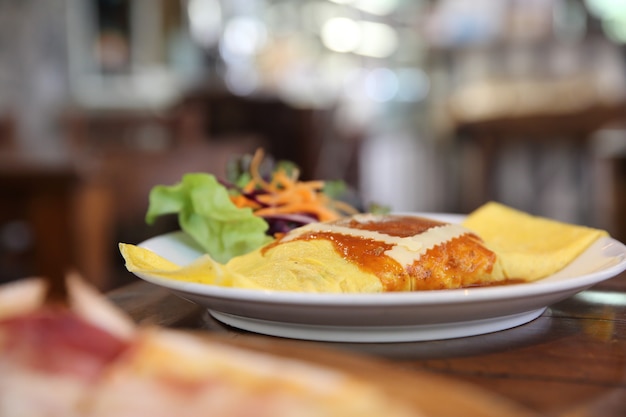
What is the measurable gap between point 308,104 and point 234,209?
4816 mm

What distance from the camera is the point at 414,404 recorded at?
0.36 m

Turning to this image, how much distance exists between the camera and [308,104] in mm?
5855

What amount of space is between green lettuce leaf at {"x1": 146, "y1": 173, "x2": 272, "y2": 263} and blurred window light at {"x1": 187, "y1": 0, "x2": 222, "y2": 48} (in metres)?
7.01

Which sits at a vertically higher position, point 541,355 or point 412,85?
point 412,85

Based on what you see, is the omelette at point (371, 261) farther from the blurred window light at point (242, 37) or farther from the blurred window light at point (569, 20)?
the blurred window light at point (242, 37)

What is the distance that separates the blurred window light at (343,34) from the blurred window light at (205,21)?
7.03 feet

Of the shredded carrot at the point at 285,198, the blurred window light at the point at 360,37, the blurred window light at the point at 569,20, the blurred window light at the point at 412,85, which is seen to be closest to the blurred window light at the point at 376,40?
the blurred window light at the point at 360,37

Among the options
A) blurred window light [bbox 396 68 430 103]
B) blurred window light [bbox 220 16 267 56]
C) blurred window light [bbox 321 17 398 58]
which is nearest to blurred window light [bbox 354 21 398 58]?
blurred window light [bbox 321 17 398 58]

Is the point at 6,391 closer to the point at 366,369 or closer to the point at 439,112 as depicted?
the point at 366,369

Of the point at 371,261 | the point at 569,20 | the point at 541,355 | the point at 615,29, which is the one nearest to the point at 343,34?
the point at 569,20

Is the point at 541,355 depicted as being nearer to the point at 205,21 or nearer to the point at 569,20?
the point at 569,20

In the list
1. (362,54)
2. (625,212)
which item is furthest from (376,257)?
(362,54)

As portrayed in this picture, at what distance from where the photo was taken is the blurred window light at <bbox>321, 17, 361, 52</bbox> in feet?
32.7

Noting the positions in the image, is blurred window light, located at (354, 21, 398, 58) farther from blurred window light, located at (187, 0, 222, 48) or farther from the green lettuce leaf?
the green lettuce leaf
